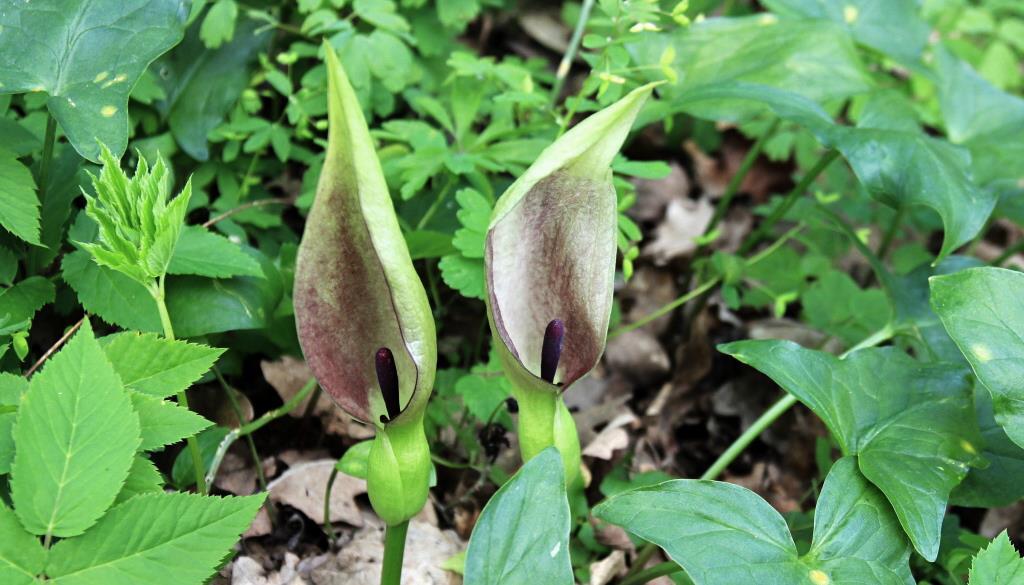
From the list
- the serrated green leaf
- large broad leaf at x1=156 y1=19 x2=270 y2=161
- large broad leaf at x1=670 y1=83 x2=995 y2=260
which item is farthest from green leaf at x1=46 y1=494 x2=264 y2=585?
large broad leaf at x1=670 y1=83 x2=995 y2=260

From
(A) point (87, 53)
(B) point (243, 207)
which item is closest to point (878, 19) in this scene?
(B) point (243, 207)

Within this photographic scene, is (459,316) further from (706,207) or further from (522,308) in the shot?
(706,207)

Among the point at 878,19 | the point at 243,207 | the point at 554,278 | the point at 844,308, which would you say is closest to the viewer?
the point at 554,278

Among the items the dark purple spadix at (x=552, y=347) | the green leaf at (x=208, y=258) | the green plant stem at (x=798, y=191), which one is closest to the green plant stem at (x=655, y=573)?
the dark purple spadix at (x=552, y=347)

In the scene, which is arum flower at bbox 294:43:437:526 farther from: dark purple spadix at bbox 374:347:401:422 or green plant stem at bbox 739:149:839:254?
green plant stem at bbox 739:149:839:254

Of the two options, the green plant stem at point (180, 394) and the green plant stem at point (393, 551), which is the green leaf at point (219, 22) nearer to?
the green plant stem at point (180, 394)

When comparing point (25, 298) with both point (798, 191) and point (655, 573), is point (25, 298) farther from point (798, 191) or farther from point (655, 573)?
point (798, 191)

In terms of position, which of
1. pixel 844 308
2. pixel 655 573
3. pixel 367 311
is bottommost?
pixel 844 308
